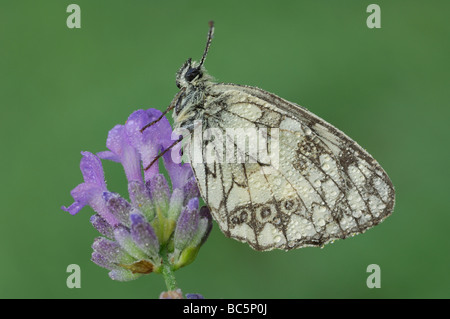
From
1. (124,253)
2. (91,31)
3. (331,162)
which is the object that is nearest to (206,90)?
(331,162)

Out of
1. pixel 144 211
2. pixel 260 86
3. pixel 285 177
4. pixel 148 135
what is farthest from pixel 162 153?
pixel 260 86

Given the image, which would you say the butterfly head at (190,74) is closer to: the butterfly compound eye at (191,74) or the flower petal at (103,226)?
the butterfly compound eye at (191,74)

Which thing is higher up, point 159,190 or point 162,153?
point 162,153

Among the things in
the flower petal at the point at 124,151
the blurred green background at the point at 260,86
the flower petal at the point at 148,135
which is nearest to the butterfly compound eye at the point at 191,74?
the flower petal at the point at 148,135

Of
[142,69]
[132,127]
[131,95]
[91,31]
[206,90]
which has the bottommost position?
[132,127]

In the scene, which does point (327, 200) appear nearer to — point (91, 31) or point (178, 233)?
point (178, 233)

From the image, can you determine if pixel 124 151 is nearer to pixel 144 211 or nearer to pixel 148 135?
pixel 148 135

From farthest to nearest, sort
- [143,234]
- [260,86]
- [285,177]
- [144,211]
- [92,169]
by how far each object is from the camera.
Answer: [260,86] → [285,177] → [92,169] → [144,211] → [143,234]
